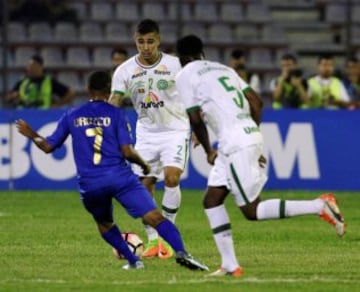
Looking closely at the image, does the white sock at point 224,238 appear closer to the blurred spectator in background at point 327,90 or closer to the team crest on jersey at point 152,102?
the team crest on jersey at point 152,102

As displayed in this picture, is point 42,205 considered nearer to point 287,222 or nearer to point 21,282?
point 287,222

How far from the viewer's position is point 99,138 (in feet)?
38.9

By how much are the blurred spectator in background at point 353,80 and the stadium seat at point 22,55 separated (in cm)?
733

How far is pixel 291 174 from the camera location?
73.7 feet

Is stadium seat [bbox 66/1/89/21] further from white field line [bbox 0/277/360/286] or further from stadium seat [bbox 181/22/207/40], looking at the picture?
white field line [bbox 0/277/360/286]

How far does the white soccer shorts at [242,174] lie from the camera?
11391mm

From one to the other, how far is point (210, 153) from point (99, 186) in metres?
0.99

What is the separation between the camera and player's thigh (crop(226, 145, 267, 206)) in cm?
1139

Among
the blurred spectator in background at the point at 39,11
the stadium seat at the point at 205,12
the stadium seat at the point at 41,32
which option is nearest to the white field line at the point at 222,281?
the blurred spectator in background at the point at 39,11

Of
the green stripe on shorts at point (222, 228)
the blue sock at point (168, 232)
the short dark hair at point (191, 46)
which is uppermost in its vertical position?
the short dark hair at point (191, 46)

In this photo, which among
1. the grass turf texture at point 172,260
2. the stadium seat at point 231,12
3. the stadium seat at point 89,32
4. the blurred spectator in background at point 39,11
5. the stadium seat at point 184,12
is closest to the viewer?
the grass turf texture at point 172,260

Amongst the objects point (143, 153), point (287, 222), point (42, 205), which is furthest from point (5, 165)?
point (143, 153)

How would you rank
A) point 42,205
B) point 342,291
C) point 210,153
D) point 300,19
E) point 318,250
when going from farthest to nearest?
1. point 300,19
2. point 42,205
3. point 318,250
4. point 210,153
5. point 342,291

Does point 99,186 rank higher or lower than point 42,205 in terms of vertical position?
higher
